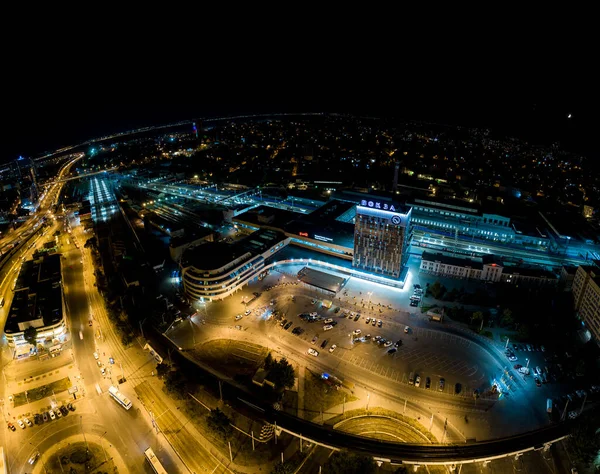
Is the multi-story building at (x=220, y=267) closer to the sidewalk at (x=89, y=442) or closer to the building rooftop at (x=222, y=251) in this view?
the building rooftop at (x=222, y=251)

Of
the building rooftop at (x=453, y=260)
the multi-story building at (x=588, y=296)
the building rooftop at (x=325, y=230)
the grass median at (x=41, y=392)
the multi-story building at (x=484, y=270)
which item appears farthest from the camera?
the building rooftop at (x=325, y=230)

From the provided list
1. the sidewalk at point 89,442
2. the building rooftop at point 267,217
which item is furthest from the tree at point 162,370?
the building rooftop at point 267,217

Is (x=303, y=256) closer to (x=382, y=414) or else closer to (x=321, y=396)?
(x=321, y=396)

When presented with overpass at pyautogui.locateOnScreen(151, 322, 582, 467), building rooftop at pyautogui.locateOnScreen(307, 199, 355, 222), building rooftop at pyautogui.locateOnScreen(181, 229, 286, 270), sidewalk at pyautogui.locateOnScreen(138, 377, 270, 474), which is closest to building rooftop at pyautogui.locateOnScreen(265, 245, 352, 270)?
building rooftop at pyautogui.locateOnScreen(181, 229, 286, 270)

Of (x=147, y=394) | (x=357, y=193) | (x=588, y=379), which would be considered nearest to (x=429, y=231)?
(x=357, y=193)

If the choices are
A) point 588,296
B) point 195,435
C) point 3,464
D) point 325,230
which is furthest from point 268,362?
point 588,296

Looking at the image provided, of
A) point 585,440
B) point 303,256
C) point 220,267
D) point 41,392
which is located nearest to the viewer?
point 585,440

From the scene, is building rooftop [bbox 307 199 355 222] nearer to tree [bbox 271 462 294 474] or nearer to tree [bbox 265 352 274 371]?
tree [bbox 265 352 274 371]
